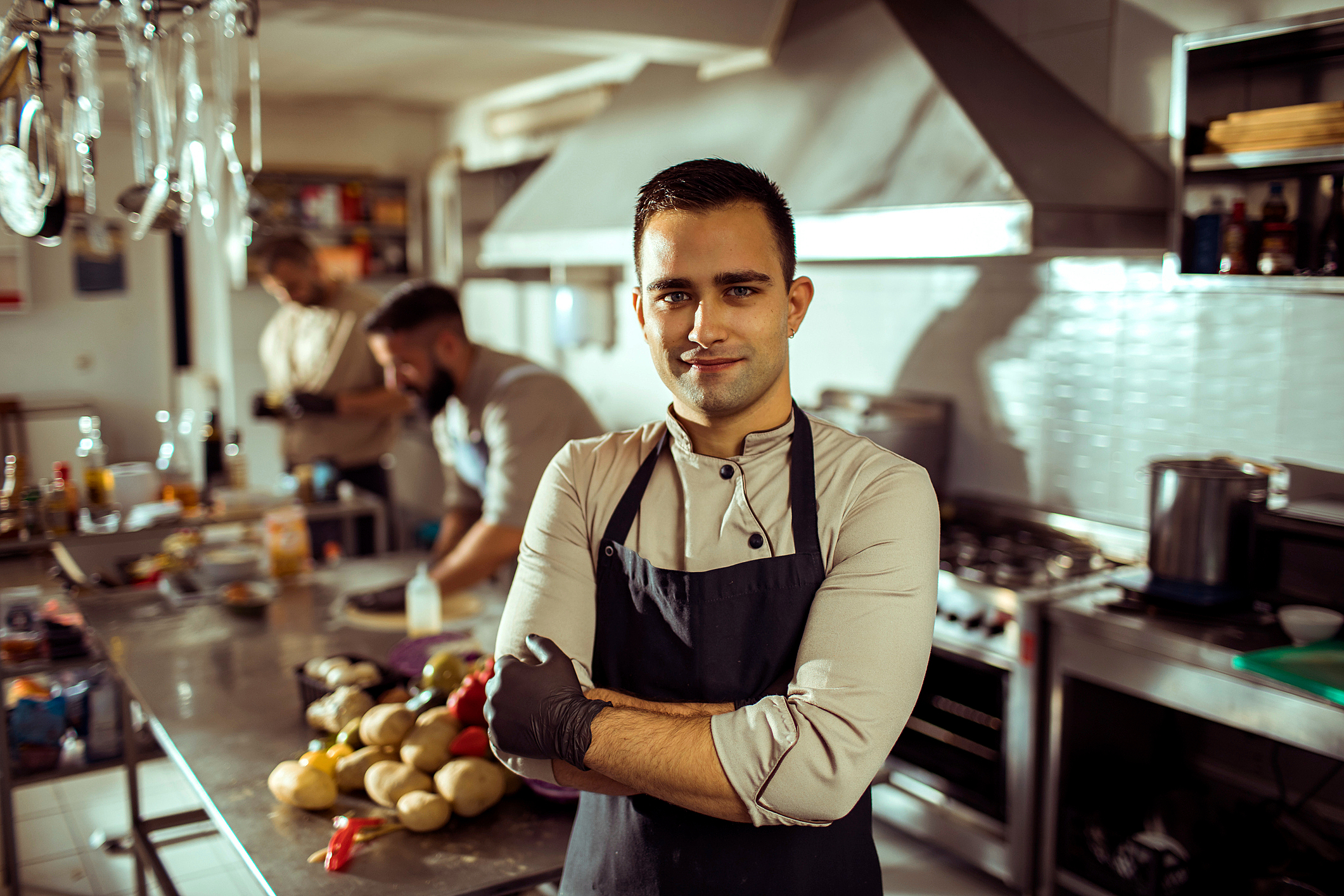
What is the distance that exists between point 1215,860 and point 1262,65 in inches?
83.1

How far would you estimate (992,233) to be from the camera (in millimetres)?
2844

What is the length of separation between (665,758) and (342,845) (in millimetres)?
644

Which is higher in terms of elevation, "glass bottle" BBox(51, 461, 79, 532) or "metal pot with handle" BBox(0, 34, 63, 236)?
"metal pot with handle" BBox(0, 34, 63, 236)

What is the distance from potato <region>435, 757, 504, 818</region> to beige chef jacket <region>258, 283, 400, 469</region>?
3763 mm

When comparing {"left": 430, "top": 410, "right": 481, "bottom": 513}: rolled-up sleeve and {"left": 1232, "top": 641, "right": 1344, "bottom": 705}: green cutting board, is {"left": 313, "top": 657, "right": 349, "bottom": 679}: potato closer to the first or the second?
{"left": 430, "top": 410, "right": 481, "bottom": 513}: rolled-up sleeve

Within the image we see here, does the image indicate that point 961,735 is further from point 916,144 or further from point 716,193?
point 716,193

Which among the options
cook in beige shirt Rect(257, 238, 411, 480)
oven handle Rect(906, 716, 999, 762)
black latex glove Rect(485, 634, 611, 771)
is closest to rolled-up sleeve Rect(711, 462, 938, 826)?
black latex glove Rect(485, 634, 611, 771)

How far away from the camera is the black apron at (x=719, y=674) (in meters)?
1.43

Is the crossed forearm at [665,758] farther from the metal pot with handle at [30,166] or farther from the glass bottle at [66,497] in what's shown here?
the glass bottle at [66,497]

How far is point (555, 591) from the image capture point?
1515mm

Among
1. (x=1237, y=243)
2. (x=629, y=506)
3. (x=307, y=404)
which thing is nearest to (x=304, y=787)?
(x=629, y=506)

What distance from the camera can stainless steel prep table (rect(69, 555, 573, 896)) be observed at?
1.64 m

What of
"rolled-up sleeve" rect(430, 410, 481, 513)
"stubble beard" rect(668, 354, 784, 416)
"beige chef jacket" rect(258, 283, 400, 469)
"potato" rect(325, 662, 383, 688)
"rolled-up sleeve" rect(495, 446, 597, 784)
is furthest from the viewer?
"beige chef jacket" rect(258, 283, 400, 469)

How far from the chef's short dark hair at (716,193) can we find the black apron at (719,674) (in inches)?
10.4
